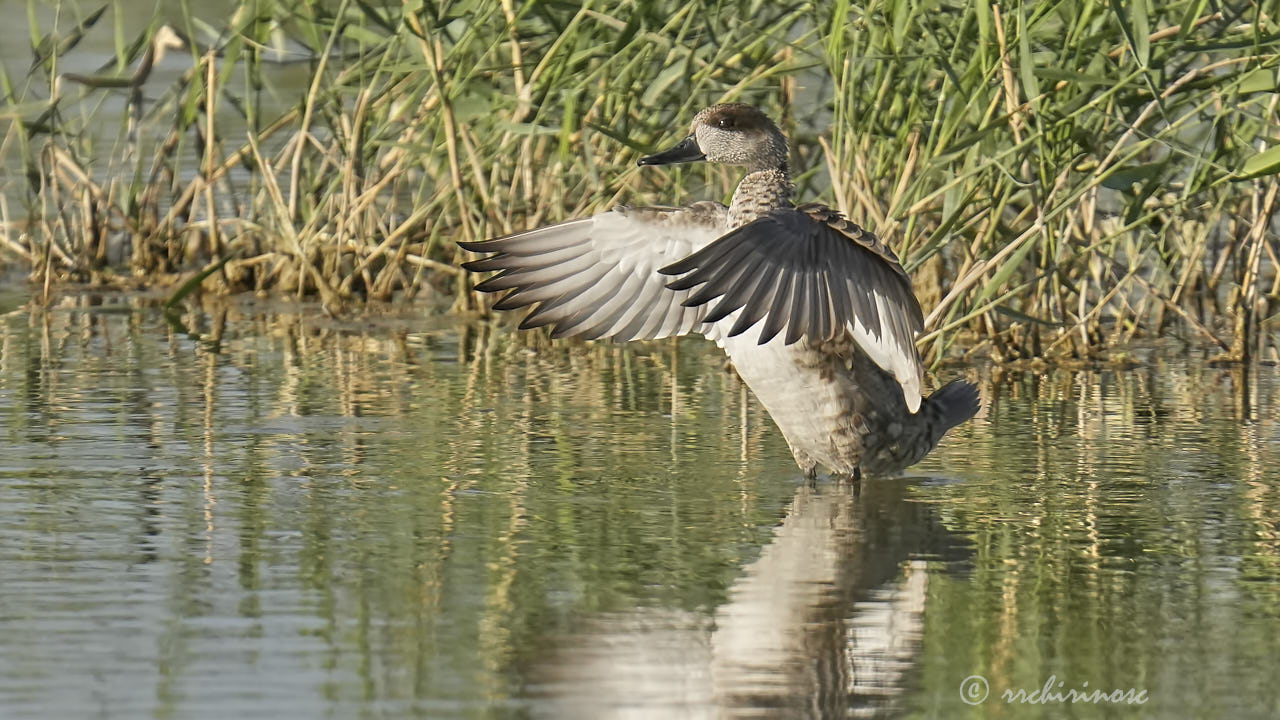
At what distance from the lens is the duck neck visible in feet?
21.5

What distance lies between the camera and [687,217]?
6.71 metres

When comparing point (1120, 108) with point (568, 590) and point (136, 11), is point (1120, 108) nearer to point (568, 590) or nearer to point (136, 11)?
point (568, 590)

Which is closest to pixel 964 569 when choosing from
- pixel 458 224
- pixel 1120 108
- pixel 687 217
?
pixel 687 217

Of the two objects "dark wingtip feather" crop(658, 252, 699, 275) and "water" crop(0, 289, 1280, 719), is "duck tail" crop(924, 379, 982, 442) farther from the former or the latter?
"dark wingtip feather" crop(658, 252, 699, 275)

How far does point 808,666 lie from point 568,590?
79 centimetres

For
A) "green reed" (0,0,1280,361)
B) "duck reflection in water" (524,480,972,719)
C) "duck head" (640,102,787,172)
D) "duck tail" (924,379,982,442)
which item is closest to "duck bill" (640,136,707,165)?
"duck head" (640,102,787,172)

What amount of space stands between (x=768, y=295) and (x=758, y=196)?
0.90 metres

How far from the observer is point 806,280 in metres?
5.84

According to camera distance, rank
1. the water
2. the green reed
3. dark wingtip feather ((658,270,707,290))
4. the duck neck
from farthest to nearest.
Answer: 1. the green reed
2. the duck neck
3. dark wingtip feather ((658,270,707,290))
4. the water

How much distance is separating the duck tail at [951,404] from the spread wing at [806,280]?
11.3 inches

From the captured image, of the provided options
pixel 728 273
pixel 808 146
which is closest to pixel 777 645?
pixel 728 273

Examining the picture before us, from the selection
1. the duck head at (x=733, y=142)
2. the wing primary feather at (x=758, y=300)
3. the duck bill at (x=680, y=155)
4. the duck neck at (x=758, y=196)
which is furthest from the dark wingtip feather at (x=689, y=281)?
the duck bill at (x=680, y=155)

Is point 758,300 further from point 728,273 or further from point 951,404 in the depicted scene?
point 951,404

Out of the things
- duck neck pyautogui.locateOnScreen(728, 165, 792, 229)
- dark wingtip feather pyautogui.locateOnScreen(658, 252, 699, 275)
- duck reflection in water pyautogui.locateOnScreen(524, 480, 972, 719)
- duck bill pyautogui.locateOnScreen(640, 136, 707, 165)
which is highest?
duck bill pyautogui.locateOnScreen(640, 136, 707, 165)
